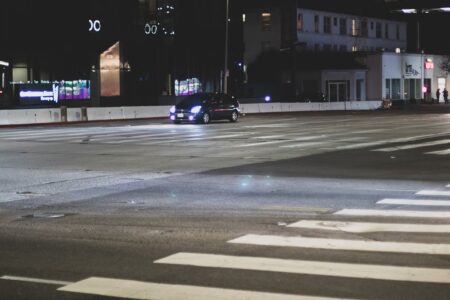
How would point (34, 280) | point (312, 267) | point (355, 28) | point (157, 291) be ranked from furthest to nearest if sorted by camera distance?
1. point (355, 28)
2. point (312, 267)
3. point (34, 280)
4. point (157, 291)

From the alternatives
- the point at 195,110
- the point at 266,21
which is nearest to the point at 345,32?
the point at 266,21

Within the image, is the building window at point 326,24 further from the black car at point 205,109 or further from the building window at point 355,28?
the black car at point 205,109

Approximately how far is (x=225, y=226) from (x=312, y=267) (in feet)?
8.41

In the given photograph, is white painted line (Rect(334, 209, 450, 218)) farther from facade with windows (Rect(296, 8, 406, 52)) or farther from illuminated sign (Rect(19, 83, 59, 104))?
facade with windows (Rect(296, 8, 406, 52))

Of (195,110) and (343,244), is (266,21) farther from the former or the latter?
(343,244)

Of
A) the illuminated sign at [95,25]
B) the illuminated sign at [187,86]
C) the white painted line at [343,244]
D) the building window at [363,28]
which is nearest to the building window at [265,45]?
the building window at [363,28]

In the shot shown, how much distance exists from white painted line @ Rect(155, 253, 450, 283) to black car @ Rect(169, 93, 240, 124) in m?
31.6

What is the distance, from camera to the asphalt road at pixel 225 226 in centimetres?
707

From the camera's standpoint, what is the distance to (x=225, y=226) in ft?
33.1

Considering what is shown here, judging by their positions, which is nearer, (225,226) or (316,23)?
(225,226)

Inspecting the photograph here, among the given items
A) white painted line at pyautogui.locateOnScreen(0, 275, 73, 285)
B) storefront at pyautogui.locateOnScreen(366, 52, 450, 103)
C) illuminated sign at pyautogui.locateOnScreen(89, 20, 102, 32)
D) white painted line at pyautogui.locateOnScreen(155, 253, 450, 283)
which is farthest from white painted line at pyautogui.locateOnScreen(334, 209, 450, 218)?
storefront at pyautogui.locateOnScreen(366, 52, 450, 103)

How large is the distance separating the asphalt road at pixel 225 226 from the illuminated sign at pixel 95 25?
1536 inches

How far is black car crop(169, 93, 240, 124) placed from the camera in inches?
1564

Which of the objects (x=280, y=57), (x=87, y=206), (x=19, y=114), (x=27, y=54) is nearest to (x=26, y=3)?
(x=27, y=54)
